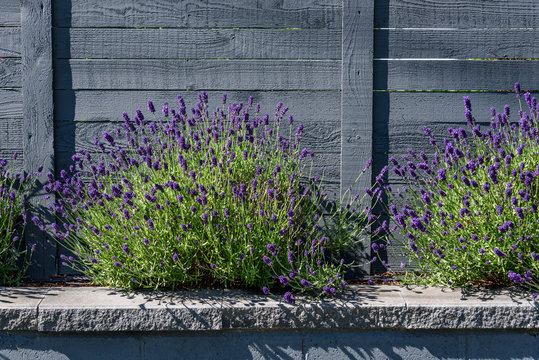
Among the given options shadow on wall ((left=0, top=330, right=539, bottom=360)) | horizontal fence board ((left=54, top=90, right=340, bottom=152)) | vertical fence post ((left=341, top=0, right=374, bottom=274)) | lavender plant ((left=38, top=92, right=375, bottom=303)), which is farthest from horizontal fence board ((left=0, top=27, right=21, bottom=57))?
vertical fence post ((left=341, top=0, right=374, bottom=274))

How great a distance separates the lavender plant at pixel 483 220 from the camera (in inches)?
99.1

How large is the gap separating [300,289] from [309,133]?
1.00m

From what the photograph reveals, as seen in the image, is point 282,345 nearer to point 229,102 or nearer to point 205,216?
point 205,216

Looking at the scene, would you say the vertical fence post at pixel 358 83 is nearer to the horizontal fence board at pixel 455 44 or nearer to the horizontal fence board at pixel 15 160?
the horizontal fence board at pixel 455 44

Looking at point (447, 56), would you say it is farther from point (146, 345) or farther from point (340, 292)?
point (146, 345)

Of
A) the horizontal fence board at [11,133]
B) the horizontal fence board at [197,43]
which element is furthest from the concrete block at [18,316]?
the horizontal fence board at [197,43]

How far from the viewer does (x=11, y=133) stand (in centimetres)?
327

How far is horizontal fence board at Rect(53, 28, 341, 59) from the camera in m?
3.24

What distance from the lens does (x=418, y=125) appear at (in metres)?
3.26

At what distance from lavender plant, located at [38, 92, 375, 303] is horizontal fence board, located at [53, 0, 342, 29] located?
0.55 m

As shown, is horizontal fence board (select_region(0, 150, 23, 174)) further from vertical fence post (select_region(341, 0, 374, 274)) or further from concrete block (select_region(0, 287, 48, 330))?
vertical fence post (select_region(341, 0, 374, 274))

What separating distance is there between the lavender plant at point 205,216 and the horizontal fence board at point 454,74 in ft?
2.20

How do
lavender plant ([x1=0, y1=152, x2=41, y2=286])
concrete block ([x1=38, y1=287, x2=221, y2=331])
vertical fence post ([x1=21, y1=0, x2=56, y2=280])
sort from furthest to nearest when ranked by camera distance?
vertical fence post ([x1=21, y1=0, x2=56, y2=280]) < lavender plant ([x1=0, y1=152, x2=41, y2=286]) < concrete block ([x1=38, y1=287, x2=221, y2=331])

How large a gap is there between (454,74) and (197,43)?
1.60 m
